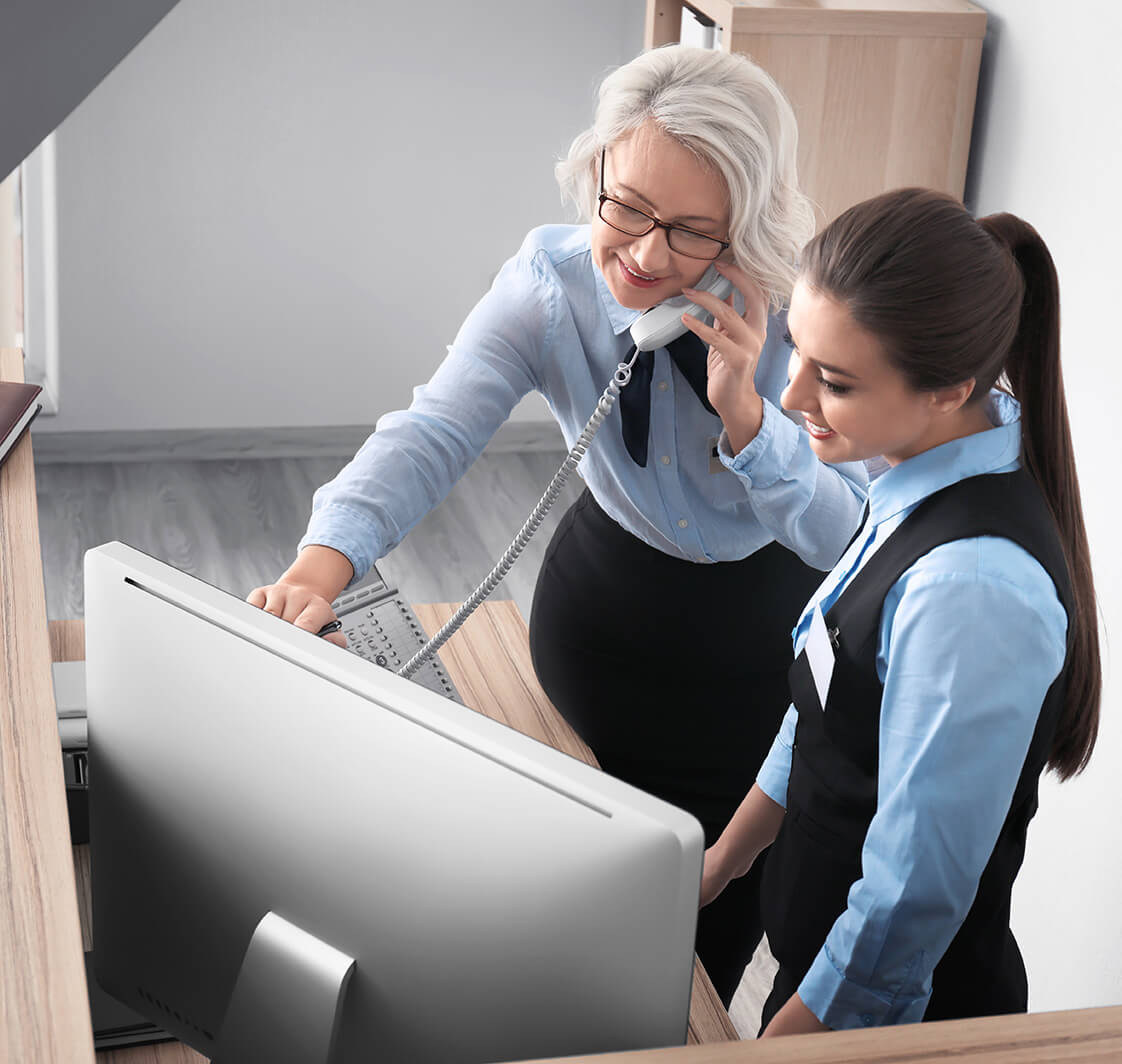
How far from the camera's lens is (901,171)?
2.36 meters

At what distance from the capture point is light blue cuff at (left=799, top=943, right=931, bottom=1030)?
116 centimetres

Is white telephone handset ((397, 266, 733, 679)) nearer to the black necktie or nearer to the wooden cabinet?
the black necktie

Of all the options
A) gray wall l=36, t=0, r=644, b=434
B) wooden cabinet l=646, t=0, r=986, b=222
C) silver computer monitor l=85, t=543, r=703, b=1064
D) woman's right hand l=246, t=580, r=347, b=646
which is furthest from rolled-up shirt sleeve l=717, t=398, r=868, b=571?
gray wall l=36, t=0, r=644, b=434

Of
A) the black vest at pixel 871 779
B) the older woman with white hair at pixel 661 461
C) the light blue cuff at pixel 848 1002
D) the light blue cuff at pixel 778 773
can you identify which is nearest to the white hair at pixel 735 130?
the older woman with white hair at pixel 661 461

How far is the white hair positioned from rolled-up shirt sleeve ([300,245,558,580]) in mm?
229

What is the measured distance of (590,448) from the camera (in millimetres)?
1714

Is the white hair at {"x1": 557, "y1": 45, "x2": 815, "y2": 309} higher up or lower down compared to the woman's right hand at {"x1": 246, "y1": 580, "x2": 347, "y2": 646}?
higher up

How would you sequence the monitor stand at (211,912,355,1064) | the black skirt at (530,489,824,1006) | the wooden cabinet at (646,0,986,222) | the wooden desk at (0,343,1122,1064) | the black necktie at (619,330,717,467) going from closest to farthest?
the wooden desk at (0,343,1122,1064) < the monitor stand at (211,912,355,1064) < the black necktie at (619,330,717,467) < the black skirt at (530,489,824,1006) < the wooden cabinet at (646,0,986,222)

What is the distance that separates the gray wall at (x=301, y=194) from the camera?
399cm

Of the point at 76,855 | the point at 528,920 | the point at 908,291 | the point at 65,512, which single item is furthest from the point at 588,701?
the point at 65,512

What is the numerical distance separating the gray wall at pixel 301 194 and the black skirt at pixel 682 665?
2694mm

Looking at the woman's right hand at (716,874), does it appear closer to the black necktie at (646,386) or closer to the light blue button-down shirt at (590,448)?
the light blue button-down shirt at (590,448)

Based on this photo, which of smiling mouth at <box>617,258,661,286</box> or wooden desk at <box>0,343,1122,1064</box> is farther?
smiling mouth at <box>617,258,661,286</box>

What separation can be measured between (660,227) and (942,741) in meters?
0.67
